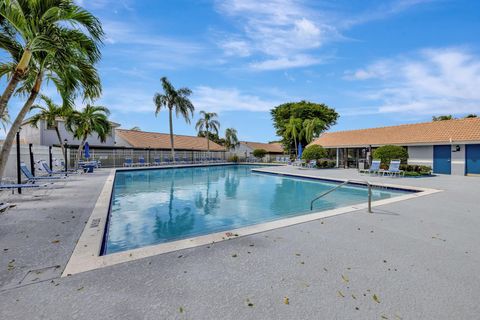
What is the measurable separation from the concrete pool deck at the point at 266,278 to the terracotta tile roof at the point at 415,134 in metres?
15.8

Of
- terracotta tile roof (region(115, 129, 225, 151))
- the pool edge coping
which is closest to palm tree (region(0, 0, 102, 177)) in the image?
the pool edge coping

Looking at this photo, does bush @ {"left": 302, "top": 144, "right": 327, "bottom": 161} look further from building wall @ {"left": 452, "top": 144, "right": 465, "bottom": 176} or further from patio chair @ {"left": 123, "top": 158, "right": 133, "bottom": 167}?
patio chair @ {"left": 123, "top": 158, "right": 133, "bottom": 167}

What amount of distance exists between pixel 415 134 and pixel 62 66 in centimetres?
2226

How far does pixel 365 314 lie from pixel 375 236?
241 centimetres

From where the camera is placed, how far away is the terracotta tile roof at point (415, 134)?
16578 mm

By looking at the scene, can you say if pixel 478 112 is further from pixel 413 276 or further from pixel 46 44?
pixel 46 44

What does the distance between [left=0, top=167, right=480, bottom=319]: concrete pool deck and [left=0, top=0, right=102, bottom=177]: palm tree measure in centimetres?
328

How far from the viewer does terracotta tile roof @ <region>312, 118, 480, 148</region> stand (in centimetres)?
1658

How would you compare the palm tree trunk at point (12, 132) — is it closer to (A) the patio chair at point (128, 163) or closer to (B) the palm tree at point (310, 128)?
(A) the patio chair at point (128, 163)

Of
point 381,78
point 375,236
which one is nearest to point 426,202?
point 375,236

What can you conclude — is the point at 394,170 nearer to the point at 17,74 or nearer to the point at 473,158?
the point at 473,158

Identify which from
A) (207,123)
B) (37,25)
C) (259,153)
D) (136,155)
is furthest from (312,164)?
(37,25)

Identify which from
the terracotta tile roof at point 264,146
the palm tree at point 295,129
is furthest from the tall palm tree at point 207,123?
the terracotta tile roof at point 264,146

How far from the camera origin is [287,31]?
1134 centimetres
